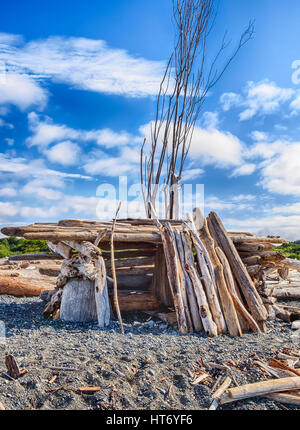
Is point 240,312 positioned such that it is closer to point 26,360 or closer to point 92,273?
point 92,273

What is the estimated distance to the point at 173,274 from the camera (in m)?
5.10

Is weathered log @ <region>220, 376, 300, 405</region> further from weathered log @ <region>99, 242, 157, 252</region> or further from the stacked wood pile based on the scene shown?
weathered log @ <region>99, 242, 157, 252</region>

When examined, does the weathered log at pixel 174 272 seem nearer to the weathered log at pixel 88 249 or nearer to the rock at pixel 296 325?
the weathered log at pixel 88 249

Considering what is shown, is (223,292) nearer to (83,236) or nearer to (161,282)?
(161,282)

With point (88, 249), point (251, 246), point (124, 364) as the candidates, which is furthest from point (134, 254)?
point (124, 364)

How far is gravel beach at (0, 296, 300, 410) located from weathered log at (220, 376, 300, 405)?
0.06m

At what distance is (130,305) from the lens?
18.7 feet

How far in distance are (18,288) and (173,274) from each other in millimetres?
4236

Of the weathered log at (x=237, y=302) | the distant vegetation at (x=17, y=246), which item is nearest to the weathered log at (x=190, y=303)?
the weathered log at (x=237, y=302)

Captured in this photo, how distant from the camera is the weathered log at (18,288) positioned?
7652 mm

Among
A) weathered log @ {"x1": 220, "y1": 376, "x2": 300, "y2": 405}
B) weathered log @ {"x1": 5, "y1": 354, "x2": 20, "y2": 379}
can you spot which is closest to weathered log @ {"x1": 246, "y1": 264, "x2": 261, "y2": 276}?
weathered log @ {"x1": 220, "y1": 376, "x2": 300, "y2": 405}

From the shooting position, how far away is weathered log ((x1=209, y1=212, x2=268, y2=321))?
512cm

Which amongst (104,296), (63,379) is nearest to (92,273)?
(104,296)
